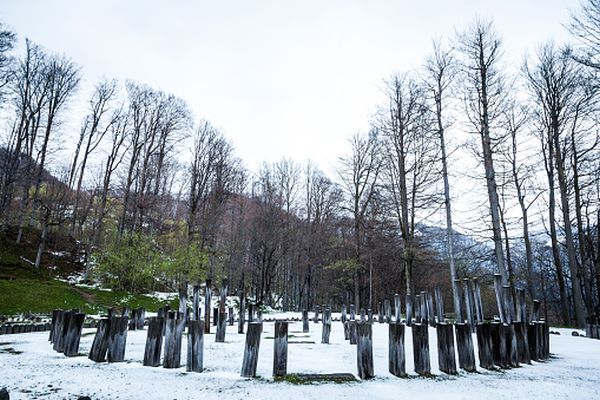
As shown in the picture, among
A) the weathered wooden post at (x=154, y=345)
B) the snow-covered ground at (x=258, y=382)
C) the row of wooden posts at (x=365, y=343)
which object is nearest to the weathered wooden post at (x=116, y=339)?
the row of wooden posts at (x=365, y=343)

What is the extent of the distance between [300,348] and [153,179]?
970 inches

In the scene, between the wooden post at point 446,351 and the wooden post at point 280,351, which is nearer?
the wooden post at point 280,351

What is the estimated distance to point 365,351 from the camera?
194 inches

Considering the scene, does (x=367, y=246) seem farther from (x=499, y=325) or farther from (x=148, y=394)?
(x=148, y=394)

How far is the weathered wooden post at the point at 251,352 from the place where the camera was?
4.81m

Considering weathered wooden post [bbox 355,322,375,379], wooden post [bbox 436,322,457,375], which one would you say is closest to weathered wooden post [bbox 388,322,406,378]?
weathered wooden post [bbox 355,322,375,379]

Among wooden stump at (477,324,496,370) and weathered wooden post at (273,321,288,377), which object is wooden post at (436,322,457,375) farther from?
weathered wooden post at (273,321,288,377)

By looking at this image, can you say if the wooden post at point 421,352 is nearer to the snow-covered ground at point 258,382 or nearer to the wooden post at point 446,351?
the snow-covered ground at point 258,382

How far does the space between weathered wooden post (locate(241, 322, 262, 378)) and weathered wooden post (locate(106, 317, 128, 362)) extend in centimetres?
226

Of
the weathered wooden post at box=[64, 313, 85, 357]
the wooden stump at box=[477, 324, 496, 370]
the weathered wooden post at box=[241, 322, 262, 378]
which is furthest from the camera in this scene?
the weathered wooden post at box=[64, 313, 85, 357]

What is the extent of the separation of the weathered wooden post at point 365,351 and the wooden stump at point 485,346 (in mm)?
2122

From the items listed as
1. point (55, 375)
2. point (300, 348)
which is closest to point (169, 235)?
point (300, 348)

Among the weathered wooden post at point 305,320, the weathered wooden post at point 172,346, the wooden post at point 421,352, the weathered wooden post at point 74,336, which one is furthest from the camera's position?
the weathered wooden post at point 305,320

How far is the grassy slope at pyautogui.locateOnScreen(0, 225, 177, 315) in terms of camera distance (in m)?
15.4
